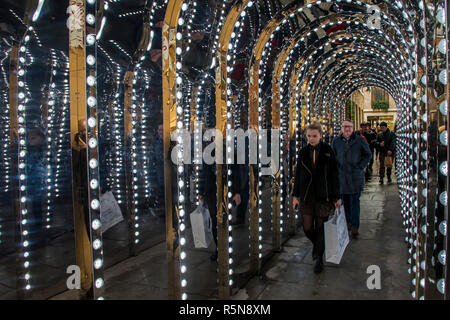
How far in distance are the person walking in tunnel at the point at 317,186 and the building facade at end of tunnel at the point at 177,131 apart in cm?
64

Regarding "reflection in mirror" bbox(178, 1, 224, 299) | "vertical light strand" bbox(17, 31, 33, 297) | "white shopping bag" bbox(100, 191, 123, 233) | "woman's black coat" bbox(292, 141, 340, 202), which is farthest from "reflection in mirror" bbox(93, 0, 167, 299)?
"woman's black coat" bbox(292, 141, 340, 202)

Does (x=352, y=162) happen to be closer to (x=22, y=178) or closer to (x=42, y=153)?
(x=22, y=178)

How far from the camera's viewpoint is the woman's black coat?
484 cm

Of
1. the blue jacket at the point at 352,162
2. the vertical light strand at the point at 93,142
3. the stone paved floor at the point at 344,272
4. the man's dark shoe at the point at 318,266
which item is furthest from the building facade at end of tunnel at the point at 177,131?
the blue jacket at the point at 352,162

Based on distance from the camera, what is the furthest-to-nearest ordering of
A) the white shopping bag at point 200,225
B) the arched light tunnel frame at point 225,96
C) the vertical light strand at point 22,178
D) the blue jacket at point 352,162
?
1. the blue jacket at point 352,162
2. the vertical light strand at point 22,178
3. the white shopping bag at point 200,225
4. the arched light tunnel frame at point 225,96

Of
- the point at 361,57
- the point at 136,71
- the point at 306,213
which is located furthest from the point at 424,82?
the point at 361,57

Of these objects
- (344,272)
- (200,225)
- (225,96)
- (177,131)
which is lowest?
(344,272)

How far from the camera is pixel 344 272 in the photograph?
498cm

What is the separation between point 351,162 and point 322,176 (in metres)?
1.86

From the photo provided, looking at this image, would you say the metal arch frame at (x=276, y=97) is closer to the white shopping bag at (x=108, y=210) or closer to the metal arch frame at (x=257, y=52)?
the metal arch frame at (x=257, y=52)

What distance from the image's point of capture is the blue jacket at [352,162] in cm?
638

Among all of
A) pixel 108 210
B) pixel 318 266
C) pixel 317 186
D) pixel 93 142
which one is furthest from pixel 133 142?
pixel 93 142

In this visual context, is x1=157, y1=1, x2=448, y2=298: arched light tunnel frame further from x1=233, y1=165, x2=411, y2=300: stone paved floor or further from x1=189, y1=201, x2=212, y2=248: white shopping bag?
x1=233, y1=165, x2=411, y2=300: stone paved floor

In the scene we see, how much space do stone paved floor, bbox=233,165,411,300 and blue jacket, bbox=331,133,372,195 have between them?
974 millimetres
